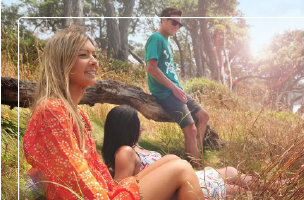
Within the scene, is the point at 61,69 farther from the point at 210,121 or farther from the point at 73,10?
the point at 210,121

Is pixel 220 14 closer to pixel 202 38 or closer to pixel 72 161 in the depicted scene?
pixel 202 38

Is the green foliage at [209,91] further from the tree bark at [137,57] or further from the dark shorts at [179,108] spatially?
the tree bark at [137,57]

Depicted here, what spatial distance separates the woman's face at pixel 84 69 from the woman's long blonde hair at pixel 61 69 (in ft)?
0.09

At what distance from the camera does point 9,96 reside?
7.27 ft

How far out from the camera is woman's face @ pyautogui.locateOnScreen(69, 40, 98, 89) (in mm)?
1203

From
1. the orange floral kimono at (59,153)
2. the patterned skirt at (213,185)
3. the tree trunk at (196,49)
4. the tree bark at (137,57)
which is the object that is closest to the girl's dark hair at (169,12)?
the tree bark at (137,57)

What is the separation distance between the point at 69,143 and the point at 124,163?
2.44ft

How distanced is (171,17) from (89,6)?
42.5 inches

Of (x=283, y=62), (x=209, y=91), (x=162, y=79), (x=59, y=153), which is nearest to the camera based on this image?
(x=59, y=153)

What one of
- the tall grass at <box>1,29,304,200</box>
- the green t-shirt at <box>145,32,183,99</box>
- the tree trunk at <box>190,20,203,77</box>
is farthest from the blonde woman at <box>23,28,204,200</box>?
the tree trunk at <box>190,20,203,77</box>

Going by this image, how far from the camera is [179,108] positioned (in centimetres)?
247

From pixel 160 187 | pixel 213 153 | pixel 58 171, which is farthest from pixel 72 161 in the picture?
pixel 213 153

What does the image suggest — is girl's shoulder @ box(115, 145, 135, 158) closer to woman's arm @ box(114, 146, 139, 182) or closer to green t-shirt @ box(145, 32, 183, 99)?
woman's arm @ box(114, 146, 139, 182)

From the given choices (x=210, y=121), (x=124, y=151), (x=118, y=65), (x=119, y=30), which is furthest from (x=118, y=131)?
(x=210, y=121)
